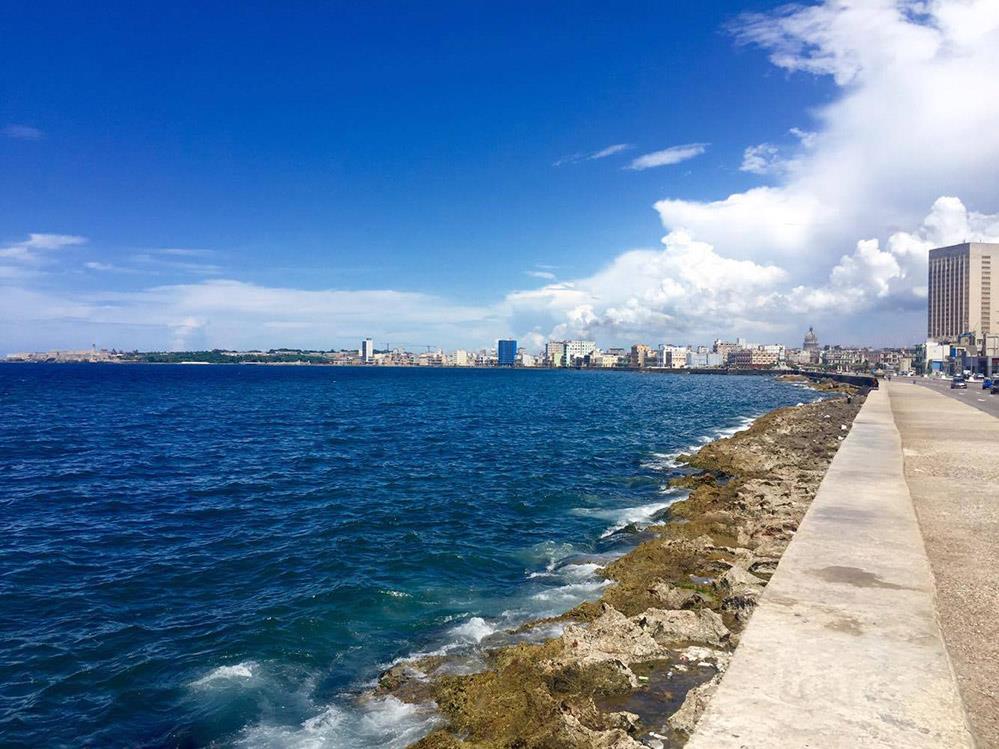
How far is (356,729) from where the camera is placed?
30.0ft

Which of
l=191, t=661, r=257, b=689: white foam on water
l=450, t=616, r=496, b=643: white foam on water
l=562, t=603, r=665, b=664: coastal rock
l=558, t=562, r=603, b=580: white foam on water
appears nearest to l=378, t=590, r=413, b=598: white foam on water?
l=450, t=616, r=496, b=643: white foam on water

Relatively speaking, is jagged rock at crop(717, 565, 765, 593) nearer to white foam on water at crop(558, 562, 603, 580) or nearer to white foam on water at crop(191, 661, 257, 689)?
white foam on water at crop(558, 562, 603, 580)

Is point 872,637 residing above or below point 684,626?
above

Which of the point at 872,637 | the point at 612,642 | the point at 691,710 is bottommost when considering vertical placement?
the point at 612,642

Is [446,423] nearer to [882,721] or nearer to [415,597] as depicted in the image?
[415,597]

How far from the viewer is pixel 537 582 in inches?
596

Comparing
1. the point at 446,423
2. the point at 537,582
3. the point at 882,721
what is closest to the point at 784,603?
the point at 882,721

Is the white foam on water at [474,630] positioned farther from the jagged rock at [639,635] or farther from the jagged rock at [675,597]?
the jagged rock at [675,597]

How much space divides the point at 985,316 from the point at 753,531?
751 feet

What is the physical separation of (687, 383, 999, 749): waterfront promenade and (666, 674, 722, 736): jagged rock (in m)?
1.19

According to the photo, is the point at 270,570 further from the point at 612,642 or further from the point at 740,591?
the point at 740,591

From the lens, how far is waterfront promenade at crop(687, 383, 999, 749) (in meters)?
5.23

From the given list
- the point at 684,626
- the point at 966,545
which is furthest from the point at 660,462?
the point at 684,626

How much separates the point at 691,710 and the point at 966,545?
23.8ft
